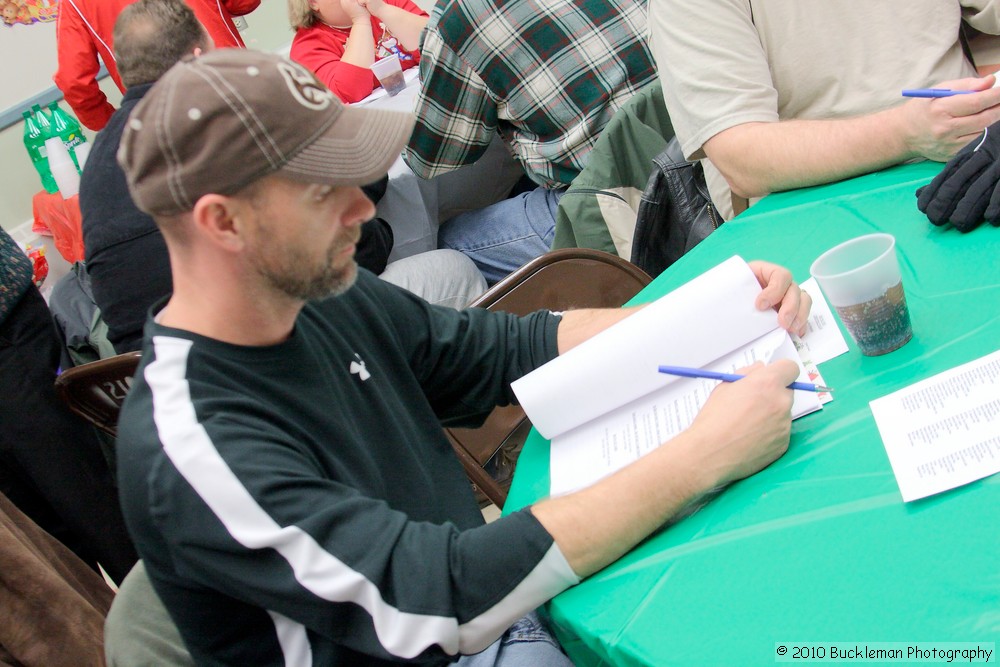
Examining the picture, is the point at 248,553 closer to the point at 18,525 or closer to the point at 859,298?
the point at 859,298

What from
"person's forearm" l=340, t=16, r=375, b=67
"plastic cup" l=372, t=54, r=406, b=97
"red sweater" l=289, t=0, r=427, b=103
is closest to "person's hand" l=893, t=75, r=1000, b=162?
"plastic cup" l=372, t=54, r=406, b=97

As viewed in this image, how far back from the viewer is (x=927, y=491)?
78 centimetres

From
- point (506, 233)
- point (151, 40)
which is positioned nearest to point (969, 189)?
point (506, 233)

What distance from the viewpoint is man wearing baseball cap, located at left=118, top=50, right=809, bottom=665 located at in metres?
0.88

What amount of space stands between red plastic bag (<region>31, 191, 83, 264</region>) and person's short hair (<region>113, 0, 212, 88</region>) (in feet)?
6.63

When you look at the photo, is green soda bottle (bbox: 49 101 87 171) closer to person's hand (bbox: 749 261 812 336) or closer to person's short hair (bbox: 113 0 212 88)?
person's short hair (bbox: 113 0 212 88)

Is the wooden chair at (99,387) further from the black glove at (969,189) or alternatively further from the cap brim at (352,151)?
the black glove at (969,189)

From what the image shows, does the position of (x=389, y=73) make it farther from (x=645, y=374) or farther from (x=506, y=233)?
(x=645, y=374)

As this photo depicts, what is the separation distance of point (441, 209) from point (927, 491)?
227 centimetres

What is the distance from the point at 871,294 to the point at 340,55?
3450 millimetres

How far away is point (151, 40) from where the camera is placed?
227 centimetres

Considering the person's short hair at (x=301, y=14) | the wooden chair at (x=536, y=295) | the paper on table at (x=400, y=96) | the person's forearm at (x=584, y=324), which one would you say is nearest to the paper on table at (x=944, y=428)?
the person's forearm at (x=584, y=324)

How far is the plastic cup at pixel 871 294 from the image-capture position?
0.94m
